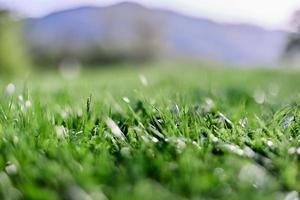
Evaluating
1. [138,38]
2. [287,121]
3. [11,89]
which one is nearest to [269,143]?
[287,121]

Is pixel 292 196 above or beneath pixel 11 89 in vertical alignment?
above

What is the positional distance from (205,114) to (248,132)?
45 centimetres

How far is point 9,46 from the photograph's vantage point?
31547 mm

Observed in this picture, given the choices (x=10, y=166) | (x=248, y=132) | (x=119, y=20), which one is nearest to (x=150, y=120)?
(x=248, y=132)

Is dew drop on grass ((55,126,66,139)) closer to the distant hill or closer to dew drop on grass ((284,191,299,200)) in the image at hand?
dew drop on grass ((284,191,299,200))

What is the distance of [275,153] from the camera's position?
6.75 feet

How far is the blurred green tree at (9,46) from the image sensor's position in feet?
102

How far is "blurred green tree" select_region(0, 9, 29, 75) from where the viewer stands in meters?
31.1

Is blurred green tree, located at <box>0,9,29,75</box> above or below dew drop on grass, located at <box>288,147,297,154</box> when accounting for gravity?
below

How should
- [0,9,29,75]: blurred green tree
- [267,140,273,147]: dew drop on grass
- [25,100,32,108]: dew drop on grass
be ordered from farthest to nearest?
[0,9,29,75]: blurred green tree
[25,100,32,108]: dew drop on grass
[267,140,273,147]: dew drop on grass

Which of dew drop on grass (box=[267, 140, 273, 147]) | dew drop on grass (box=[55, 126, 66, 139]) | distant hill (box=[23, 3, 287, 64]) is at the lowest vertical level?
distant hill (box=[23, 3, 287, 64])

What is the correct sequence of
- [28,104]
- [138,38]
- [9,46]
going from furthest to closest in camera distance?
1. [138,38]
2. [9,46]
3. [28,104]

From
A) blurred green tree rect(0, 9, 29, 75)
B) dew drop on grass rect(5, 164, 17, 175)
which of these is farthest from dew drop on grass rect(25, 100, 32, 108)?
blurred green tree rect(0, 9, 29, 75)

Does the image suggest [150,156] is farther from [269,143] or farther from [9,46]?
[9,46]
